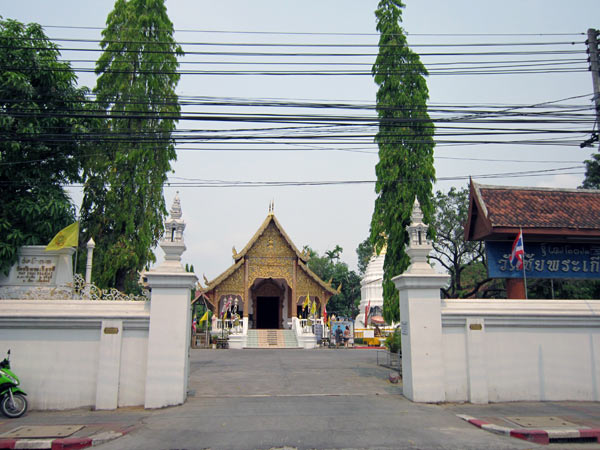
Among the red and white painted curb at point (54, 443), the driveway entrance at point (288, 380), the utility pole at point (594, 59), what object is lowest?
the red and white painted curb at point (54, 443)

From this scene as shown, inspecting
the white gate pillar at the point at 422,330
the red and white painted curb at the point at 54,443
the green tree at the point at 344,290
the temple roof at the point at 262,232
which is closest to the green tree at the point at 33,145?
the red and white painted curb at the point at 54,443

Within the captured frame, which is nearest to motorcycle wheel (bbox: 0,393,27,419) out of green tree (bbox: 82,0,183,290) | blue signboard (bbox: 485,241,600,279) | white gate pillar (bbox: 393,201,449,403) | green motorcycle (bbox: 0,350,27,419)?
green motorcycle (bbox: 0,350,27,419)

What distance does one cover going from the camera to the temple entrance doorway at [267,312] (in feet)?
101

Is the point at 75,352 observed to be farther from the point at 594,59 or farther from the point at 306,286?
the point at 306,286

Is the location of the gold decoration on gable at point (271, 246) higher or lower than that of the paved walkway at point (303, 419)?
higher

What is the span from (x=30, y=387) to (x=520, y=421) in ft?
26.1

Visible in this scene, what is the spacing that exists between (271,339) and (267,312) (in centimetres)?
510

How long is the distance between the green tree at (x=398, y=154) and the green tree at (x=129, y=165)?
26.1ft

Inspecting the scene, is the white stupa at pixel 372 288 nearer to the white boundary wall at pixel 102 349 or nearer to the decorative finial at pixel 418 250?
the decorative finial at pixel 418 250

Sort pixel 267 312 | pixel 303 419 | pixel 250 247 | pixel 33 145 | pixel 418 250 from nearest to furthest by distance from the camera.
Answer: pixel 303 419 < pixel 418 250 < pixel 33 145 < pixel 250 247 < pixel 267 312

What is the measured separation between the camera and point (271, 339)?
26.1 m

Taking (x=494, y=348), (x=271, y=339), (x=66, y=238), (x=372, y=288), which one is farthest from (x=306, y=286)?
(x=494, y=348)

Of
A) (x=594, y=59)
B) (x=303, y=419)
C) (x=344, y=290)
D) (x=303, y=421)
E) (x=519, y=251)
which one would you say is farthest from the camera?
(x=344, y=290)

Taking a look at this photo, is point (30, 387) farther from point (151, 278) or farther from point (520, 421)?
point (520, 421)
